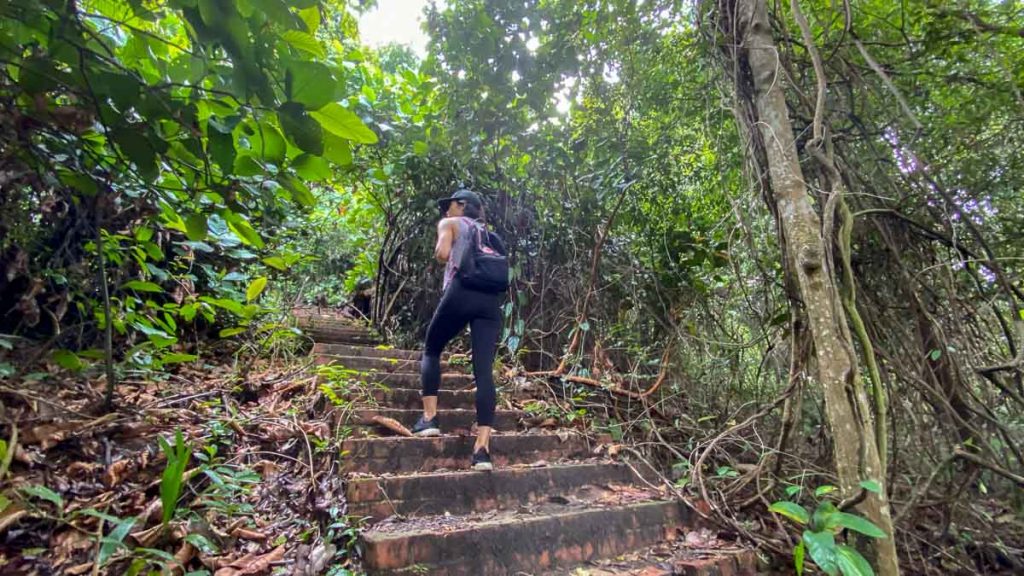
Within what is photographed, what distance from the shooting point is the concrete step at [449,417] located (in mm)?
2793

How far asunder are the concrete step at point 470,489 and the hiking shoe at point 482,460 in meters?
0.06

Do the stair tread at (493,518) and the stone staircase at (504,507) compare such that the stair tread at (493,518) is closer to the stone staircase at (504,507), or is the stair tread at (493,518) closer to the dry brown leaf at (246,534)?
the stone staircase at (504,507)

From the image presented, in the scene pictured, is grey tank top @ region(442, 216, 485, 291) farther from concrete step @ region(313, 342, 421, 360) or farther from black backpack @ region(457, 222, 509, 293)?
concrete step @ region(313, 342, 421, 360)

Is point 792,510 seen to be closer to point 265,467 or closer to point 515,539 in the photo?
point 515,539

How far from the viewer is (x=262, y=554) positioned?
178 cm

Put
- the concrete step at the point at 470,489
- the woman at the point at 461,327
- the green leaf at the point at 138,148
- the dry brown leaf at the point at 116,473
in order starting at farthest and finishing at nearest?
the woman at the point at 461,327
the concrete step at the point at 470,489
the dry brown leaf at the point at 116,473
the green leaf at the point at 138,148

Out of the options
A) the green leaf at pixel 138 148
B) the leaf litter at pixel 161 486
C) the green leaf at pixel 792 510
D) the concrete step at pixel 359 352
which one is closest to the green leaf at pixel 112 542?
the leaf litter at pixel 161 486

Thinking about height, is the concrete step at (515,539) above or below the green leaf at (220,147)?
below

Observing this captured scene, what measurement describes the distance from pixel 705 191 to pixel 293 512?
383 centimetres

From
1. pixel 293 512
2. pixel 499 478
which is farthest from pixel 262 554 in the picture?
pixel 499 478

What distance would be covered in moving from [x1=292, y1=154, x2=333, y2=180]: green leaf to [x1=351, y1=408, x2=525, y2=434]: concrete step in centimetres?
180

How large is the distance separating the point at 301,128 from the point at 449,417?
91.7 inches

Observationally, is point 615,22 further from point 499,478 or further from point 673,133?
point 499,478

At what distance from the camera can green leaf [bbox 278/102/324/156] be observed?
1084 millimetres
